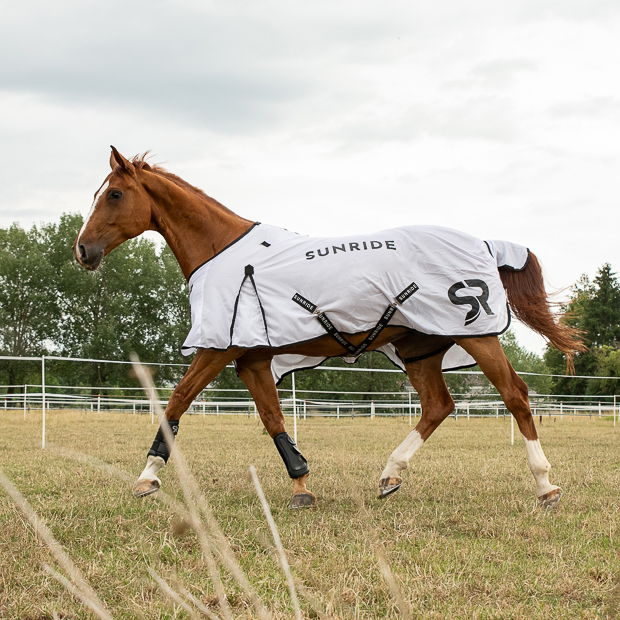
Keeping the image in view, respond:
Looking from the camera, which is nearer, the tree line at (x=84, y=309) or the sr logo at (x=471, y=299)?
the sr logo at (x=471, y=299)

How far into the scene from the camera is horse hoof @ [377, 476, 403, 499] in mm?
4145

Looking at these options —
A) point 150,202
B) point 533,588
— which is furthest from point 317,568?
point 150,202

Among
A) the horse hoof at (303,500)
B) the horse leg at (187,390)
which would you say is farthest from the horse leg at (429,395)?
the horse leg at (187,390)

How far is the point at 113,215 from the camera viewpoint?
4242mm

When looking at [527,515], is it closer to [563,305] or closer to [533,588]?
[533,588]

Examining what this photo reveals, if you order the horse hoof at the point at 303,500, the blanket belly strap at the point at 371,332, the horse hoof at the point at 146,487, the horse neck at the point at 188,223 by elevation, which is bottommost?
→ the horse hoof at the point at 303,500

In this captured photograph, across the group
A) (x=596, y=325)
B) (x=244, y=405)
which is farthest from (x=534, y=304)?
(x=596, y=325)

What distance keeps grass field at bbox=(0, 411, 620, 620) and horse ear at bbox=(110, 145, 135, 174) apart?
2067 mm

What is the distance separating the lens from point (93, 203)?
4.26 m

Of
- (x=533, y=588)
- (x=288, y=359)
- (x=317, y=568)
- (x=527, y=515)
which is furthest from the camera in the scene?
(x=288, y=359)

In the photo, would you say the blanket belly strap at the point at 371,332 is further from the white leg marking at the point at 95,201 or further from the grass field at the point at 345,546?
the white leg marking at the point at 95,201

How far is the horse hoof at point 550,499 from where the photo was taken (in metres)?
3.88

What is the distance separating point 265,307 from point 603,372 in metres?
45.8

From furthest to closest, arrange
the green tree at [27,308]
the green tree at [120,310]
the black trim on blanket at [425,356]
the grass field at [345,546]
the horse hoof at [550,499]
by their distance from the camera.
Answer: the green tree at [27,308] → the green tree at [120,310] → the black trim on blanket at [425,356] → the horse hoof at [550,499] → the grass field at [345,546]
